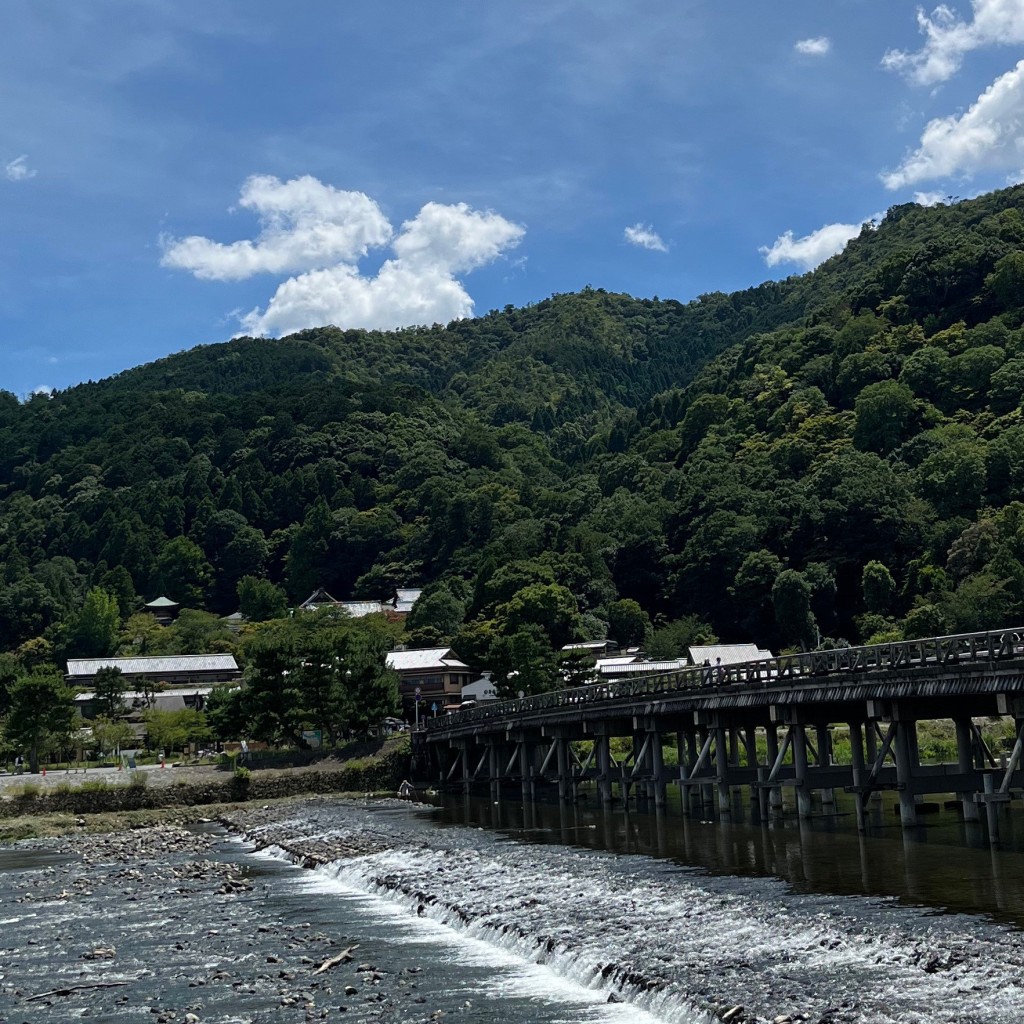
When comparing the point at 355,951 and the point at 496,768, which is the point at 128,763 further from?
the point at 355,951

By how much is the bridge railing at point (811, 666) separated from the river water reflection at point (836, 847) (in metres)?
4.57

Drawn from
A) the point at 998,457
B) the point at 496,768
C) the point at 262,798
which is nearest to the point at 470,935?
the point at 496,768

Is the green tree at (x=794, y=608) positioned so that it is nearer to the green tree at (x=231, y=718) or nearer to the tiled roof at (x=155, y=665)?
Result: the green tree at (x=231, y=718)

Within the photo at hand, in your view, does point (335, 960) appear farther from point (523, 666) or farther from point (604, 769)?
point (523, 666)

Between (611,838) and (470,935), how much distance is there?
1453 centimetres

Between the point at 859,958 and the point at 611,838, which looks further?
the point at 611,838

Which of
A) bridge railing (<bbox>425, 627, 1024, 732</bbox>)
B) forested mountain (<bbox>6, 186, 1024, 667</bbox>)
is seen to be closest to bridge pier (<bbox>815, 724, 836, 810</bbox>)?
bridge railing (<bbox>425, 627, 1024, 732</bbox>)

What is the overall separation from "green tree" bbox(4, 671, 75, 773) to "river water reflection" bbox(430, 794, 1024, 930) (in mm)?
37653

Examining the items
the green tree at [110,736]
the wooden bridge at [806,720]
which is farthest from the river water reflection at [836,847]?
the green tree at [110,736]

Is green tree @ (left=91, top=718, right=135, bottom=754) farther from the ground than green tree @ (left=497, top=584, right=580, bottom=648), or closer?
closer

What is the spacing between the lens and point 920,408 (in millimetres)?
126438

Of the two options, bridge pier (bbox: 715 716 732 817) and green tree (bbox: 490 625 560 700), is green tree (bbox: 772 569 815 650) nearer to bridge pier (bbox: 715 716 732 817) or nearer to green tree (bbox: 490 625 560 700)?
green tree (bbox: 490 625 560 700)

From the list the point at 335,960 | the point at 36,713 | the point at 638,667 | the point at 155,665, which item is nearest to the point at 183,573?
the point at 155,665

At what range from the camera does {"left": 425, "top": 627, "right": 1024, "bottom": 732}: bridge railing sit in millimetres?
30891
